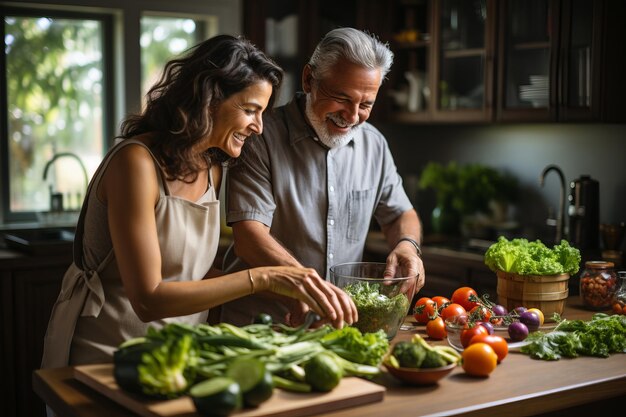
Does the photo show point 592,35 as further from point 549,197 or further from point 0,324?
point 0,324

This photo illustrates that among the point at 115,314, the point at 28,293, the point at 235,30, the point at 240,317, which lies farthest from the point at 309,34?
the point at 115,314

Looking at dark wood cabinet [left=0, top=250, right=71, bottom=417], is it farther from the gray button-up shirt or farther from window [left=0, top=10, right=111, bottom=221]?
the gray button-up shirt

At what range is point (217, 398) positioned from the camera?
1473mm

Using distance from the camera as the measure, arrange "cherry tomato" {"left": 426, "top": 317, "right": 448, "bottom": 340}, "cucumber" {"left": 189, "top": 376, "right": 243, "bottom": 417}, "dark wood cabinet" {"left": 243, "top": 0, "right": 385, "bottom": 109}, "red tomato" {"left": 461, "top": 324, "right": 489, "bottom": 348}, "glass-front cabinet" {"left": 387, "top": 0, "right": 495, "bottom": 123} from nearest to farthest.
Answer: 1. "cucumber" {"left": 189, "top": 376, "right": 243, "bottom": 417}
2. "red tomato" {"left": 461, "top": 324, "right": 489, "bottom": 348}
3. "cherry tomato" {"left": 426, "top": 317, "right": 448, "bottom": 340}
4. "glass-front cabinet" {"left": 387, "top": 0, "right": 495, "bottom": 123}
5. "dark wood cabinet" {"left": 243, "top": 0, "right": 385, "bottom": 109}

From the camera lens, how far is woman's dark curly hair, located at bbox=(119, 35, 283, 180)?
206 cm

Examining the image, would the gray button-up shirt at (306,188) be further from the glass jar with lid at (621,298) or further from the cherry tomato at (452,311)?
the glass jar with lid at (621,298)

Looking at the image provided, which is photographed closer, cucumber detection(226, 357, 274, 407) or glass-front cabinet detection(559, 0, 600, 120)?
cucumber detection(226, 357, 274, 407)

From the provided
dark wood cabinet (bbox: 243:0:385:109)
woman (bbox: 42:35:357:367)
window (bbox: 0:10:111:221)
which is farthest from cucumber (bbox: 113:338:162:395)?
dark wood cabinet (bbox: 243:0:385:109)

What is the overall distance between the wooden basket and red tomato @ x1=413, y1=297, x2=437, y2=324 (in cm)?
26

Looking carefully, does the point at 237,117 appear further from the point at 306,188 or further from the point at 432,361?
the point at 432,361

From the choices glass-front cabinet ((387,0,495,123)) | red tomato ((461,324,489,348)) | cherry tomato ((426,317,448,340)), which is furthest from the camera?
glass-front cabinet ((387,0,495,123))

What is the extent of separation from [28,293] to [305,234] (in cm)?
193

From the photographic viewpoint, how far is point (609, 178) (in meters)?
4.17

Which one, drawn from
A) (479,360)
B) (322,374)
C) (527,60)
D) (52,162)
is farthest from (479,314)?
(52,162)
